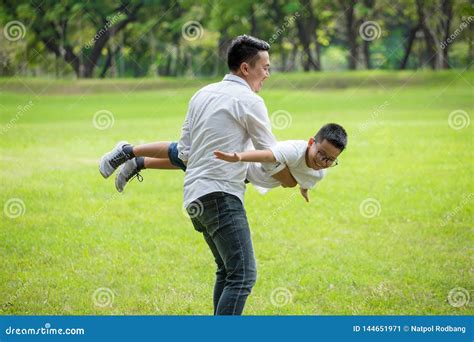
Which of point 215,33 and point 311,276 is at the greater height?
point 311,276

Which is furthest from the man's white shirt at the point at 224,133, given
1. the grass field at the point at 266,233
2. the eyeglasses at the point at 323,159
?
the grass field at the point at 266,233

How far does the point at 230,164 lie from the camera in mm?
3863

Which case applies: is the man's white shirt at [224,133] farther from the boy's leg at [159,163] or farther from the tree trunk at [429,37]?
the tree trunk at [429,37]

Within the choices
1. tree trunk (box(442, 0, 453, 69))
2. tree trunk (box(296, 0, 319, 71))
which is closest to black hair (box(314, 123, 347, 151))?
tree trunk (box(442, 0, 453, 69))

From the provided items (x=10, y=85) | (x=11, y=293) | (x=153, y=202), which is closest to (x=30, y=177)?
(x=153, y=202)

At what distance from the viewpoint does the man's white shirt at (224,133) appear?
384 cm

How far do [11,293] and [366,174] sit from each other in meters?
5.99

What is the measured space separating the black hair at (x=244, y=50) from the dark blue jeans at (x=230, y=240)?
1.97ft

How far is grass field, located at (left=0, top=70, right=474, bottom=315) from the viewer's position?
18.1ft

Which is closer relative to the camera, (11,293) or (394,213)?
(11,293)

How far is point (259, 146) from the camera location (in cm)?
387

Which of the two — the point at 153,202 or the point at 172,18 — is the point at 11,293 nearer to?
the point at 153,202

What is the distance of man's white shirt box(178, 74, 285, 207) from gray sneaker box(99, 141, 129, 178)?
1.16 meters

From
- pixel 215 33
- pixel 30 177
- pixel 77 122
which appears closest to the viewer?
pixel 30 177
